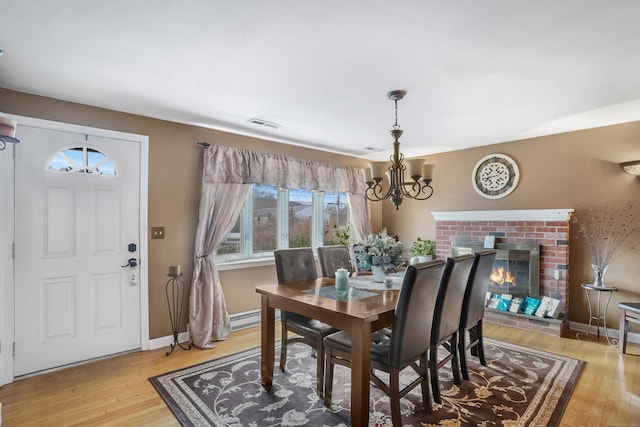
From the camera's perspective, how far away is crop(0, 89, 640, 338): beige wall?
3.21 metres

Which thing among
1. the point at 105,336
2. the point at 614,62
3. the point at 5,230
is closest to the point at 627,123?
the point at 614,62

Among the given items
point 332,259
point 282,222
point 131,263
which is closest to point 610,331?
point 332,259

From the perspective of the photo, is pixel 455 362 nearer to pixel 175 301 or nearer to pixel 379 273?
pixel 379 273

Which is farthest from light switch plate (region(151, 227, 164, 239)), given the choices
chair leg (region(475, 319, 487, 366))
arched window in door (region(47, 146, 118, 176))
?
chair leg (region(475, 319, 487, 366))

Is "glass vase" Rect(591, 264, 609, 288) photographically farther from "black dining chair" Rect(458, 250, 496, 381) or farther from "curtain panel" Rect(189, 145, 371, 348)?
"curtain panel" Rect(189, 145, 371, 348)

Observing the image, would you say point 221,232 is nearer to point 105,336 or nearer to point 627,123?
point 105,336

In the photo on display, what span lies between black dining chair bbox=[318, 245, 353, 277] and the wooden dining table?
47 centimetres

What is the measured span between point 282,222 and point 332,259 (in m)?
1.25

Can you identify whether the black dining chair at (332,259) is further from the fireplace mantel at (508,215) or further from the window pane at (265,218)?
the fireplace mantel at (508,215)

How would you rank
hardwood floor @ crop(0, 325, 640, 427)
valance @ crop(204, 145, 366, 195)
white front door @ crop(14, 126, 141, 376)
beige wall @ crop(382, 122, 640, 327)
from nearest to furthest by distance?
hardwood floor @ crop(0, 325, 640, 427), white front door @ crop(14, 126, 141, 376), beige wall @ crop(382, 122, 640, 327), valance @ crop(204, 145, 366, 195)

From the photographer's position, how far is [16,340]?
2658 mm

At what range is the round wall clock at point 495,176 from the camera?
14.3ft

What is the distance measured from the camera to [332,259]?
349 cm

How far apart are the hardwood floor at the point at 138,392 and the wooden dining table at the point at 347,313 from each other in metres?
0.86
